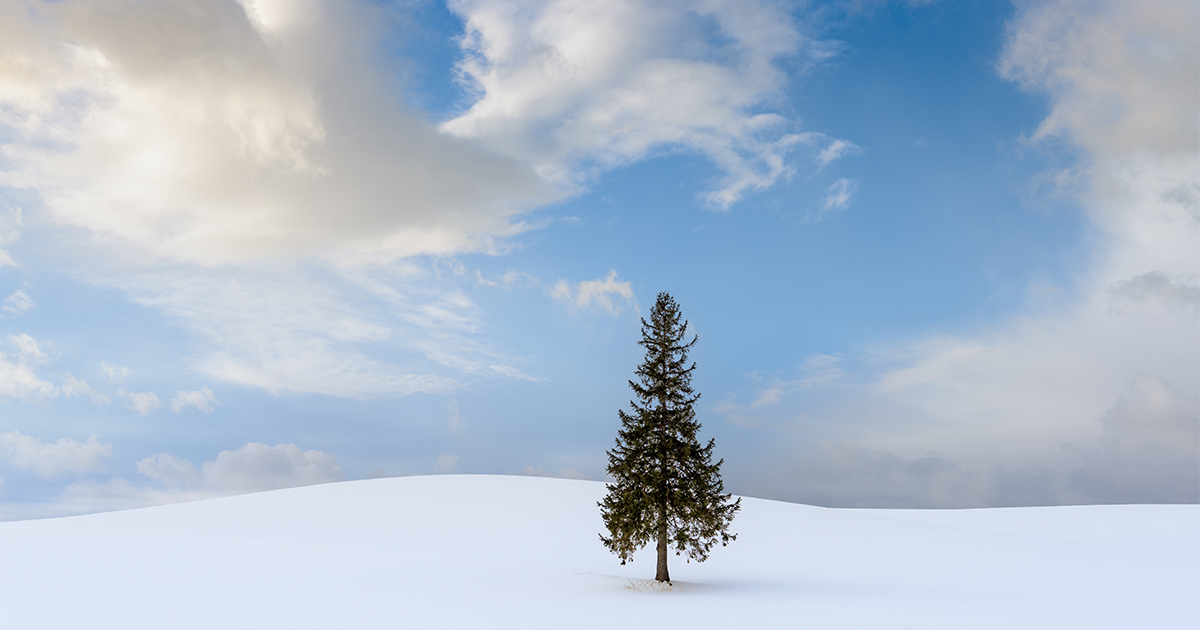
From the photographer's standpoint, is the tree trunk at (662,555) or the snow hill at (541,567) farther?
the tree trunk at (662,555)

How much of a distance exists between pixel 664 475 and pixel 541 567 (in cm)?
911

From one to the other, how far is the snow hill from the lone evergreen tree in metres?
1.74

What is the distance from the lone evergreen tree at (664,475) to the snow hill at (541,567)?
174 cm

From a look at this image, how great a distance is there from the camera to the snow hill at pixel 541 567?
1888 centimetres

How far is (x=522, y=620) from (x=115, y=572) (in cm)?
1704

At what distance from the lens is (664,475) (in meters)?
25.2

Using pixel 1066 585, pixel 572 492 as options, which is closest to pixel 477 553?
pixel 572 492

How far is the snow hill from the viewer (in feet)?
61.9

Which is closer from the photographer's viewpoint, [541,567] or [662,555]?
[662,555]

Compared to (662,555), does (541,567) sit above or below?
below

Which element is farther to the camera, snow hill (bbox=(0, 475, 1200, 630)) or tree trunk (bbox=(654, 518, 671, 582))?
tree trunk (bbox=(654, 518, 671, 582))

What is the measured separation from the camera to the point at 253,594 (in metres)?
21.6

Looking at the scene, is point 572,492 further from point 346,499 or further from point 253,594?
point 253,594

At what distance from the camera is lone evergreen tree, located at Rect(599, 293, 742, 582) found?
24672mm
